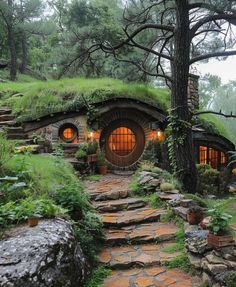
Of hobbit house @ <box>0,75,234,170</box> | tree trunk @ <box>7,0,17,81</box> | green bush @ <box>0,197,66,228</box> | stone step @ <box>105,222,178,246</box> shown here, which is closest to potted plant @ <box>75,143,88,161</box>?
hobbit house @ <box>0,75,234,170</box>

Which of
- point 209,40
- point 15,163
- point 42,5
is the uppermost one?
point 42,5

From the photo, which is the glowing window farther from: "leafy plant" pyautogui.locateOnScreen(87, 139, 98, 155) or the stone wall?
the stone wall

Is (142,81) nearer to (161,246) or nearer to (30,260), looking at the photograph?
(161,246)

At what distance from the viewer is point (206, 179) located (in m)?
14.7

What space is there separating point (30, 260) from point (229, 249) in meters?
2.66

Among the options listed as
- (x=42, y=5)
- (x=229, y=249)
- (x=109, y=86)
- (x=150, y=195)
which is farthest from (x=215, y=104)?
(x=229, y=249)

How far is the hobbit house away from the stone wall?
7844mm

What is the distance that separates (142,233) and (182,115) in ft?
13.4

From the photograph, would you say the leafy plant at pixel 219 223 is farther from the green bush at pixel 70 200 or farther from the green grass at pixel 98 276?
the green bush at pixel 70 200

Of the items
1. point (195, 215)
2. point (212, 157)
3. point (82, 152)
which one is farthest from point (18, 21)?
point (195, 215)

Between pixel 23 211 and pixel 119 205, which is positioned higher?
pixel 23 211

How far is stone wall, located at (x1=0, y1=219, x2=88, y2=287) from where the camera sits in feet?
10.6

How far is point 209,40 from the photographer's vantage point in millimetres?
10773

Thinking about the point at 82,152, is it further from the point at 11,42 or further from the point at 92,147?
the point at 11,42
